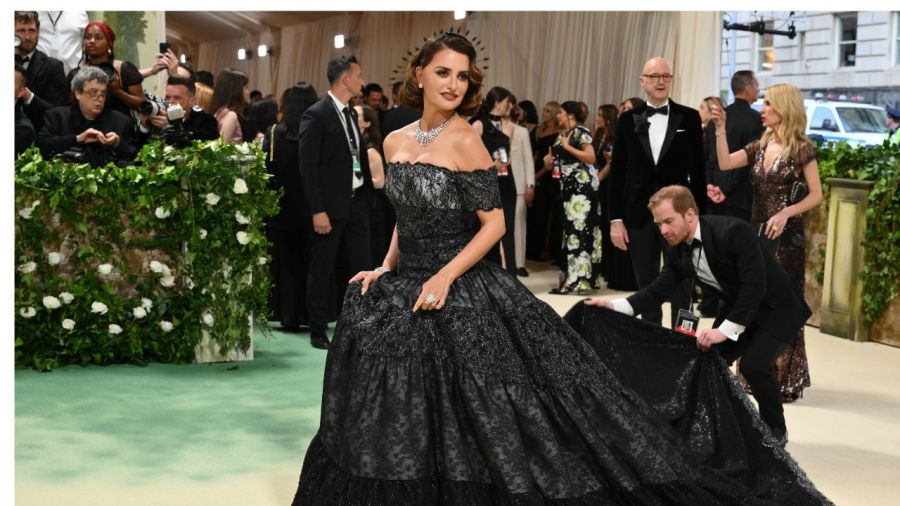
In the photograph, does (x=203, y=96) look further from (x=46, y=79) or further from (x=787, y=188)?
(x=787, y=188)

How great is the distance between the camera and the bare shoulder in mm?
3234

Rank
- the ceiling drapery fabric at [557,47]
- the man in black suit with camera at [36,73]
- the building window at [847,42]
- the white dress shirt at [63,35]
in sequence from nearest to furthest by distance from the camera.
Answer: the man in black suit with camera at [36,73]
the white dress shirt at [63,35]
the ceiling drapery fabric at [557,47]
the building window at [847,42]

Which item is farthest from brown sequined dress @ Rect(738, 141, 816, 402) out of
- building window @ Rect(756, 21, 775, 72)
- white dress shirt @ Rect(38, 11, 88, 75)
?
building window @ Rect(756, 21, 775, 72)

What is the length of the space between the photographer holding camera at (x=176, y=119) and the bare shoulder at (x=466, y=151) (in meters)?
3.32

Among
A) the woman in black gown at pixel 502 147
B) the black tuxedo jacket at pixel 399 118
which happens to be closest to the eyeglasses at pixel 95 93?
the black tuxedo jacket at pixel 399 118

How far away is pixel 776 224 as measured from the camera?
5.33 meters

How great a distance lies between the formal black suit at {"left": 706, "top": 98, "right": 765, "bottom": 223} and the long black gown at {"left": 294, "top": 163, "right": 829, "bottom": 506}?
410 centimetres

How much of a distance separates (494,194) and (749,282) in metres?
1.25

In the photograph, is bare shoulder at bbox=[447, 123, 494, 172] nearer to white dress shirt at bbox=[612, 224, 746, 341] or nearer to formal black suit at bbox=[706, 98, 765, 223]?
white dress shirt at bbox=[612, 224, 746, 341]

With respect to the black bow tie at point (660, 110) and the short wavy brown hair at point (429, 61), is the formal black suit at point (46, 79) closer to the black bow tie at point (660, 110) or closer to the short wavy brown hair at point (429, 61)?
the black bow tie at point (660, 110)

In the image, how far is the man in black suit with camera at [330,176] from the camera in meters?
6.17

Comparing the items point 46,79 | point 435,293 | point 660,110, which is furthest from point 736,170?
point 435,293
